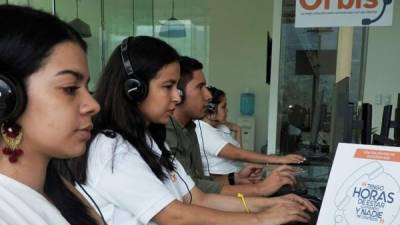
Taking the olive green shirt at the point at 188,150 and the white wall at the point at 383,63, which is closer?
the olive green shirt at the point at 188,150

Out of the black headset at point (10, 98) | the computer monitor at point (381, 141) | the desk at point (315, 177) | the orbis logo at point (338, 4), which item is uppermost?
the orbis logo at point (338, 4)

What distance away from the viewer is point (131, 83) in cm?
110

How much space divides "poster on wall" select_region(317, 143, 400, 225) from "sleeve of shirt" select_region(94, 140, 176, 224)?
0.40 meters

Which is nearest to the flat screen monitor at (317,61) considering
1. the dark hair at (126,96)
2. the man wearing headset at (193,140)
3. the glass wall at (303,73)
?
the glass wall at (303,73)

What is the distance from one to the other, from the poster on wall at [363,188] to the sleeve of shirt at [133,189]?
1.30ft

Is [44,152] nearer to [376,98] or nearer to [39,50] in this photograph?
[39,50]

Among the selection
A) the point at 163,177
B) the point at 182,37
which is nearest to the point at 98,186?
the point at 163,177

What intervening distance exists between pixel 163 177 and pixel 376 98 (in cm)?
265

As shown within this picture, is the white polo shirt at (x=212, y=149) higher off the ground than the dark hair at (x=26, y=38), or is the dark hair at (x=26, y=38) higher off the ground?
the dark hair at (x=26, y=38)

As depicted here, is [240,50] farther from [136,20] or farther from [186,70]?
[186,70]

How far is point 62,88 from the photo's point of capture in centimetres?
65

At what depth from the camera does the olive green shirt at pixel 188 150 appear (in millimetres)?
1578

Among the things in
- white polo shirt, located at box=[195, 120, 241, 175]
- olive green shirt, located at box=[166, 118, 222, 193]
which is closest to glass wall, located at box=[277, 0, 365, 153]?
white polo shirt, located at box=[195, 120, 241, 175]

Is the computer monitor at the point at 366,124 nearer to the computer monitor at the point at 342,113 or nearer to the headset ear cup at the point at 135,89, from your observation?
the computer monitor at the point at 342,113
